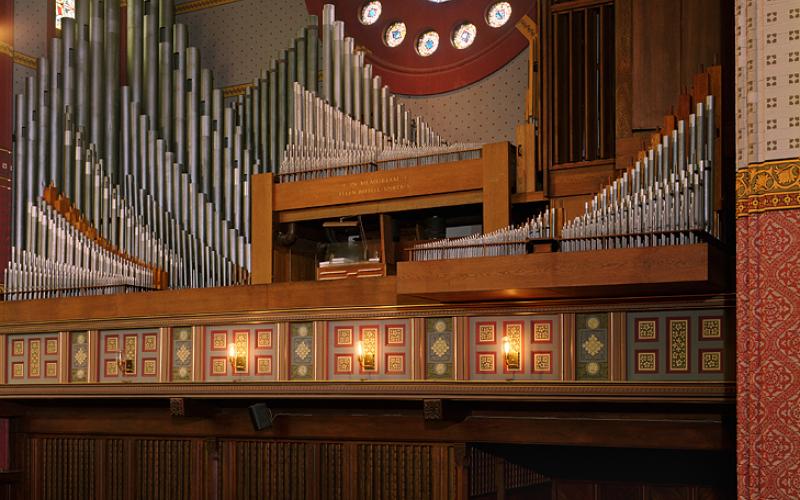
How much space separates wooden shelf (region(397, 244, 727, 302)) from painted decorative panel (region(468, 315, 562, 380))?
337 millimetres

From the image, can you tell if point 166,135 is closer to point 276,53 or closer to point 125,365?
point 276,53

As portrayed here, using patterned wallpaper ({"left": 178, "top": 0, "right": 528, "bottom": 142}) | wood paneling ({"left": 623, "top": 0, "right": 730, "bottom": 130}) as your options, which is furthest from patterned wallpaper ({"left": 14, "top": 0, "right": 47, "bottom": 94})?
wood paneling ({"left": 623, "top": 0, "right": 730, "bottom": 130})

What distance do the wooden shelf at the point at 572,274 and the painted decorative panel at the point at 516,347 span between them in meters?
0.34

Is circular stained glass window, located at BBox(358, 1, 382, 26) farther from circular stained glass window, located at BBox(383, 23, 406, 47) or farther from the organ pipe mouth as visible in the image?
the organ pipe mouth

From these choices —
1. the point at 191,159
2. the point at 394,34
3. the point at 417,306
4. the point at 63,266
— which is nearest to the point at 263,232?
the point at 191,159

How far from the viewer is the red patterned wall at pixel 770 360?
955 cm

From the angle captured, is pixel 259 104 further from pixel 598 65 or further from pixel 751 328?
pixel 751 328

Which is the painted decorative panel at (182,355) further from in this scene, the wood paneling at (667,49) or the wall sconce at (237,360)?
the wood paneling at (667,49)

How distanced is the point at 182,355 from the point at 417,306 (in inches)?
119

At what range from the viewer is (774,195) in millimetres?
9773

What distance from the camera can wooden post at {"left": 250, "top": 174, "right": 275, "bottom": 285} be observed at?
47.1 ft

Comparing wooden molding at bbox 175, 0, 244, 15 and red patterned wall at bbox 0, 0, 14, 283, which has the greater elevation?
wooden molding at bbox 175, 0, 244, 15

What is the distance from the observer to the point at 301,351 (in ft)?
44.2

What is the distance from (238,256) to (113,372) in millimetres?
1951
